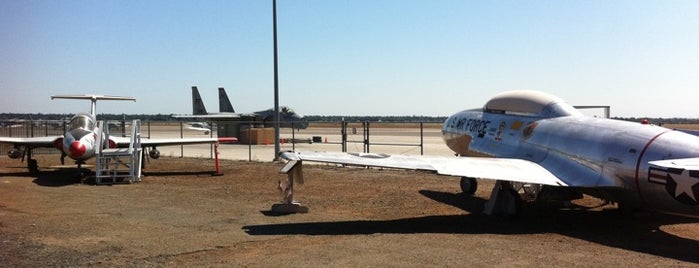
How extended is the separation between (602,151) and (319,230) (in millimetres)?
4830

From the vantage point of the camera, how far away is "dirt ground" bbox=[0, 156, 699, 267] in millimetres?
7137

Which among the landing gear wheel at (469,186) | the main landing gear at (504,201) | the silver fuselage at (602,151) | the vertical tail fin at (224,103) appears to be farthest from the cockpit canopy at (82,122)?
the vertical tail fin at (224,103)

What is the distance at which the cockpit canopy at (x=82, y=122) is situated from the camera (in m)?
18.8

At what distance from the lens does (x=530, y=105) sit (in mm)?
11672

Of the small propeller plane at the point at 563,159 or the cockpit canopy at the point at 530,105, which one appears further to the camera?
the cockpit canopy at the point at 530,105

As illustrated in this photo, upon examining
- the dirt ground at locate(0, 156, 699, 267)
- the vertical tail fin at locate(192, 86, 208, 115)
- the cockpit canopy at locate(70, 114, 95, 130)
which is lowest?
the dirt ground at locate(0, 156, 699, 267)

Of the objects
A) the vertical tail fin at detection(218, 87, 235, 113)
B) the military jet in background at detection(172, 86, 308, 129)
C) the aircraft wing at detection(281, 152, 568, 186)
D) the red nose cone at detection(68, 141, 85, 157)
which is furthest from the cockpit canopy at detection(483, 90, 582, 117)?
the vertical tail fin at detection(218, 87, 235, 113)

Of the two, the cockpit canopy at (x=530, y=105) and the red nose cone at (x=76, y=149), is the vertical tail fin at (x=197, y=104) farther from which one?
the cockpit canopy at (x=530, y=105)

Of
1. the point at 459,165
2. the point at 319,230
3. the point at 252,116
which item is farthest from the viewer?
the point at 252,116

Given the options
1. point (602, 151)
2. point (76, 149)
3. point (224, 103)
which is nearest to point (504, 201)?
point (602, 151)

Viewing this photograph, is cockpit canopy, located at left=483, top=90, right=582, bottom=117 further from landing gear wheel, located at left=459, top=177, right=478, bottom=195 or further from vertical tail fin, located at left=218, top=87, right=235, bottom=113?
vertical tail fin, located at left=218, top=87, right=235, bottom=113

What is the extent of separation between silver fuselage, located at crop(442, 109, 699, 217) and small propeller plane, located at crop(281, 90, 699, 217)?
0.01 m

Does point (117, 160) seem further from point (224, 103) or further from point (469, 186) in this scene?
point (224, 103)

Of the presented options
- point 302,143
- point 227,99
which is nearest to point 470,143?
point 302,143
